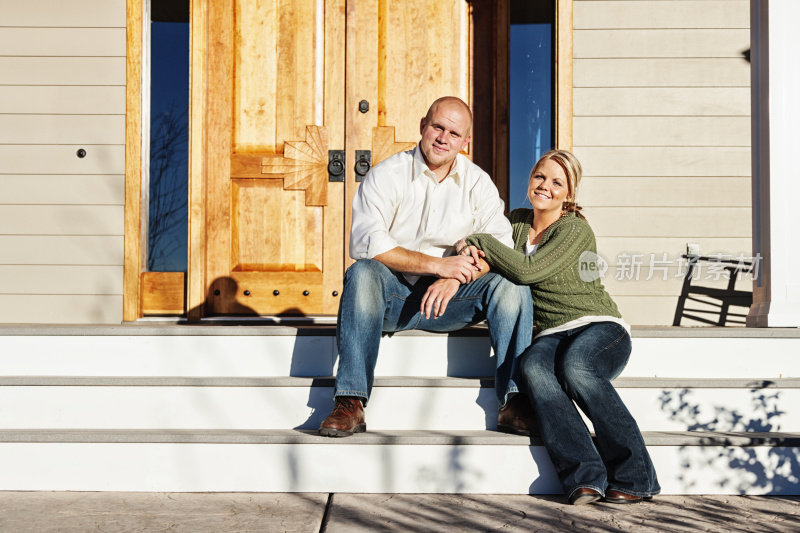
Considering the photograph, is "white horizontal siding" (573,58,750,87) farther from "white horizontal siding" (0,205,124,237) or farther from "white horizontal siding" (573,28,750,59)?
"white horizontal siding" (0,205,124,237)

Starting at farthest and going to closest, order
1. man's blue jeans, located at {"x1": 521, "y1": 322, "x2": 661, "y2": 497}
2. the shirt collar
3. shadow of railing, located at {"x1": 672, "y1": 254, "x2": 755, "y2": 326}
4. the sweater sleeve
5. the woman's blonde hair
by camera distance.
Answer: shadow of railing, located at {"x1": 672, "y1": 254, "x2": 755, "y2": 326} < the shirt collar < the woman's blonde hair < the sweater sleeve < man's blue jeans, located at {"x1": 521, "y1": 322, "x2": 661, "y2": 497}

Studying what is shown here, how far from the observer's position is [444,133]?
250cm

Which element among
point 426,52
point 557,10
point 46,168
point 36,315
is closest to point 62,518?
point 36,315

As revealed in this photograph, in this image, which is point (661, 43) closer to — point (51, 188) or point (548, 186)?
point (548, 186)

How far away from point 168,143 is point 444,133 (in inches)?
73.1

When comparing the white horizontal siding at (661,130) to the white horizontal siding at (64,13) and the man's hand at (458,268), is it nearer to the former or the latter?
the man's hand at (458,268)

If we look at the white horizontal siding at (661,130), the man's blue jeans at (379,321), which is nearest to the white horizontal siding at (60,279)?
the man's blue jeans at (379,321)

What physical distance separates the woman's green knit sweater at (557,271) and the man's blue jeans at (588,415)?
4.1 inches

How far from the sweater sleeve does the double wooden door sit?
1350 mm

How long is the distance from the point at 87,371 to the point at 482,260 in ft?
4.81

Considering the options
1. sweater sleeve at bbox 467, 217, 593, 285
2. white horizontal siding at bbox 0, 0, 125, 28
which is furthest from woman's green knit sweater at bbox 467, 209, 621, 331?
white horizontal siding at bbox 0, 0, 125, 28

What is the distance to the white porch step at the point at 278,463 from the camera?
2.15 meters

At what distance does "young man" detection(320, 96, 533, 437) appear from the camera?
2.25 metres

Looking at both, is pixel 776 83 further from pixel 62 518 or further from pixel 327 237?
pixel 62 518
